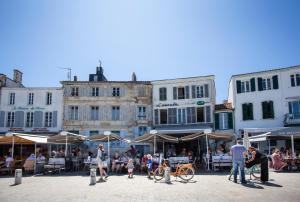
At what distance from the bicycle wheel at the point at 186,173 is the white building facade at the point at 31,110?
17.5 m

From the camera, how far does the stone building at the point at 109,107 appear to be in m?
27.3

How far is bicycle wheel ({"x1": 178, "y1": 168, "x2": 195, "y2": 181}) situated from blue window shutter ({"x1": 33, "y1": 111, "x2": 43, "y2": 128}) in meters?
18.5

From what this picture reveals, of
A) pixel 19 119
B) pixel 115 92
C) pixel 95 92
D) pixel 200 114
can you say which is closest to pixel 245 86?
pixel 200 114

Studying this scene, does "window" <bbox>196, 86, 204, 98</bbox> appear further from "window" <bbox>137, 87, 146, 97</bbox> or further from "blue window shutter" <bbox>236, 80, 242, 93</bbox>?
"window" <bbox>137, 87, 146, 97</bbox>

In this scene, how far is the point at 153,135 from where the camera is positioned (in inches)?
677

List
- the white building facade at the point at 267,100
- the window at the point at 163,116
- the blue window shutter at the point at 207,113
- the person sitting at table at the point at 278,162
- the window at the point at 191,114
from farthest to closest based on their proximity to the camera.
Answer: the window at the point at 163,116, the window at the point at 191,114, the blue window shutter at the point at 207,113, the white building facade at the point at 267,100, the person sitting at table at the point at 278,162

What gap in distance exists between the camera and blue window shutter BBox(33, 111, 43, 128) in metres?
27.2

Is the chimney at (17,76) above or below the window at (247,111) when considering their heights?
above

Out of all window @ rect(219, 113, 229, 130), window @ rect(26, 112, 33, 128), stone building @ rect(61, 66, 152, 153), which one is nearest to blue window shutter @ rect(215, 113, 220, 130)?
window @ rect(219, 113, 229, 130)

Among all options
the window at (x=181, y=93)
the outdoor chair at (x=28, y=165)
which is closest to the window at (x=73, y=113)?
the window at (x=181, y=93)

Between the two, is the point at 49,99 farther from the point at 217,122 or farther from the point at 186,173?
the point at 186,173

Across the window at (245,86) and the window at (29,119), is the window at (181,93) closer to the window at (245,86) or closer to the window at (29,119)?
the window at (245,86)

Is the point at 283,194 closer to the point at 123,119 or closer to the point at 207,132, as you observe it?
the point at 207,132

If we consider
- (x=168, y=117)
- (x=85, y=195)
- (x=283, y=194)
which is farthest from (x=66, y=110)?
(x=283, y=194)
